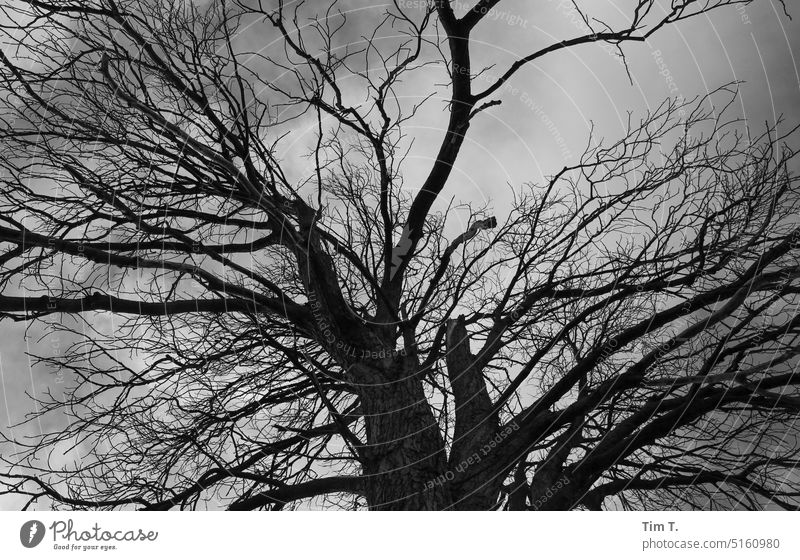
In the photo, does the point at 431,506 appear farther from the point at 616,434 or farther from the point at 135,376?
the point at 135,376

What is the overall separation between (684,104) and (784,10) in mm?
1057

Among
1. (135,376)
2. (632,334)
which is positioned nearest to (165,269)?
(135,376)

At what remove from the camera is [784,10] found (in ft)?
16.7

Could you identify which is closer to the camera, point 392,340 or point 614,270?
point 392,340

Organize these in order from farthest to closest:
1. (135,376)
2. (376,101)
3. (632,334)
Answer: (135,376) < (376,101) < (632,334)

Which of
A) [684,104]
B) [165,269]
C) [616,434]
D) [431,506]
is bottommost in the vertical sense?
[431,506]
